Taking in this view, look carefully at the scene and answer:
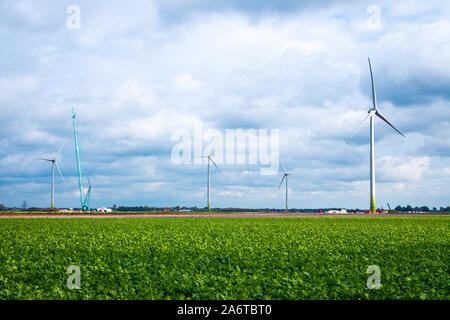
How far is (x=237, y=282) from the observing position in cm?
1623

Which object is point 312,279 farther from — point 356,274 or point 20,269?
point 20,269

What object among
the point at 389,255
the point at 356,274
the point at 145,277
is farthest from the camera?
the point at 389,255

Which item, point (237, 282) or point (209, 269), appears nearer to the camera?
point (237, 282)

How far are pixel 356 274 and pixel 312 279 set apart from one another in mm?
2394

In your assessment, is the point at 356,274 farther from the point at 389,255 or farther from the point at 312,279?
the point at 389,255

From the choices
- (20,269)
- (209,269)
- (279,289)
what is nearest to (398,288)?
(279,289)

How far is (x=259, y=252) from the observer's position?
24344 millimetres

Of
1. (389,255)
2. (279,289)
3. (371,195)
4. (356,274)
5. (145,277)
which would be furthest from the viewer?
(371,195)

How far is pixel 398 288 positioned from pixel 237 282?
20.6ft


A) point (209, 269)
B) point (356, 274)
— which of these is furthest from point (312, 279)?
point (209, 269)
